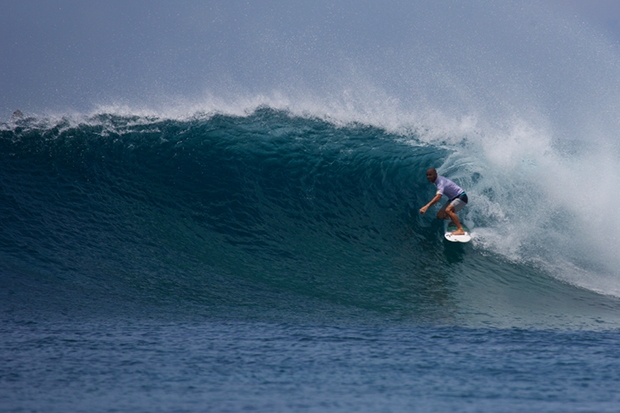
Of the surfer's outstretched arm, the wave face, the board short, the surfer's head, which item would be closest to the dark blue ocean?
the wave face

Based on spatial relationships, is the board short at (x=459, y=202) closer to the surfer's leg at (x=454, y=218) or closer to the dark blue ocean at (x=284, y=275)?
the surfer's leg at (x=454, y=218)

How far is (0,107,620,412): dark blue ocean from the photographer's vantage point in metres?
5.26

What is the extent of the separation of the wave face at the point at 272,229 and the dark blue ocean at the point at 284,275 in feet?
0.13

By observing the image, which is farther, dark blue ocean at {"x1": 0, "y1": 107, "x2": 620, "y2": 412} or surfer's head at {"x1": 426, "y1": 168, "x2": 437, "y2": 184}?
surfer's head at {"x1": 426, "y1": 168, "x2": 437, "y2": 184}

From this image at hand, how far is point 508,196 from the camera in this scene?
38.1ft

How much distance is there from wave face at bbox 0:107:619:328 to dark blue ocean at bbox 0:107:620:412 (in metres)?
0.04

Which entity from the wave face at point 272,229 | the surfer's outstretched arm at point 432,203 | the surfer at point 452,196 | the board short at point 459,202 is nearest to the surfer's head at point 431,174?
the surfer at point 452,196

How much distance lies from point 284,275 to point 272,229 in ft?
5.60

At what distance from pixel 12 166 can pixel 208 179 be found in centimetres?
359

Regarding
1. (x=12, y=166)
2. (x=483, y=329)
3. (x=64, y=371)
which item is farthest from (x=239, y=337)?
(x=12, y=166)

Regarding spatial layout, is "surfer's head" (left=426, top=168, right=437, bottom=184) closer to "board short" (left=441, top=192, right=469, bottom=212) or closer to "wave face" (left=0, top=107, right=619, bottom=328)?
"board short" (left=441, top=192, right=469, bottom=212)

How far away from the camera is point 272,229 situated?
10836 millimetres

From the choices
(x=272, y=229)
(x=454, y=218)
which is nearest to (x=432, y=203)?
(x=454, y=218)

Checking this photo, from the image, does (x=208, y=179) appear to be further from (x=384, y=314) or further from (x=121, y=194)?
(x=384, y=314)
